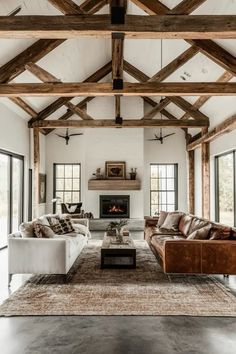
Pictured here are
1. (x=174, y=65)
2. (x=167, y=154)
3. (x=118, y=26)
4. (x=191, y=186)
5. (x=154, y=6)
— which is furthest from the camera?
(x=167, y=154)

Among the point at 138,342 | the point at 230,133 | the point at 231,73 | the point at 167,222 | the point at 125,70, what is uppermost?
the point at 125,70

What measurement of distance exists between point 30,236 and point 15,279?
0.69 m

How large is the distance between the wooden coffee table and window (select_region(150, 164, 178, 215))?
19.4 feet

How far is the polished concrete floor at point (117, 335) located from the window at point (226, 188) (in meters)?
4.91

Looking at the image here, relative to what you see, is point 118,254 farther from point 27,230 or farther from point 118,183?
point 118,183

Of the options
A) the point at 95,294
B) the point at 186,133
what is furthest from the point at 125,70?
the point at 95,294

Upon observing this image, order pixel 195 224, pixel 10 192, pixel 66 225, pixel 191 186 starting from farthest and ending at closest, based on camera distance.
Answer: pixel 191 186, pixel 10 192, pixel 66 225, pixel 195 224

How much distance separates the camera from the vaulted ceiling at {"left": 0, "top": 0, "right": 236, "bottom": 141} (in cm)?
560

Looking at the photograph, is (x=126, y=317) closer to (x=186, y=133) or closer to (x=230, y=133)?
(x=230, y=133)

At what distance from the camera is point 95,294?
13.7ft

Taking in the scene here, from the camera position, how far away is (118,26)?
405 centimetres

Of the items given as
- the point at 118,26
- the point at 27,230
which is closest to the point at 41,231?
the point at 27,230

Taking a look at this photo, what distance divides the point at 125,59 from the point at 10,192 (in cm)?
496

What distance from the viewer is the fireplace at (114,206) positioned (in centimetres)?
1096
